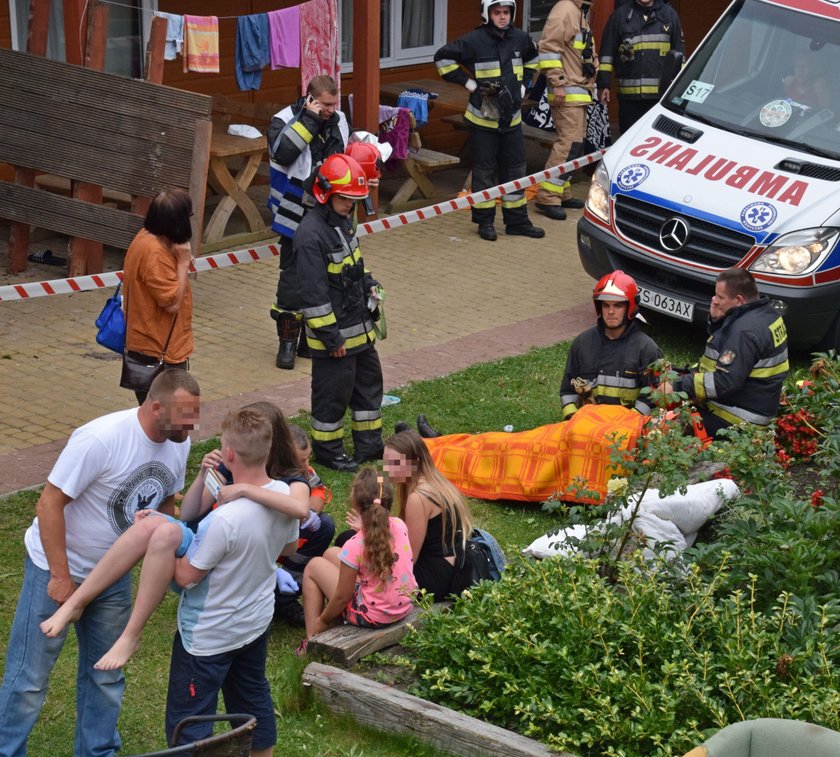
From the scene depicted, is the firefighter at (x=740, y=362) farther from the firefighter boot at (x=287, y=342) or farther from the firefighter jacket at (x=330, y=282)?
the firefighter boot at (x=287, y=342)

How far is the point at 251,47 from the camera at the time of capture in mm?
11367

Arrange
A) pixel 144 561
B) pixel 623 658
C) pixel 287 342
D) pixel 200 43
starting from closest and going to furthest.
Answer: pixel 144 561
pixel 623 658
pixel 287 342
pixel 200 43

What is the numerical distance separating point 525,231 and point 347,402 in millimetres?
5508

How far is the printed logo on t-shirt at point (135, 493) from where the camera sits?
4.53 m

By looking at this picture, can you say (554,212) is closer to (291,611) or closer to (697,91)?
(697,91)

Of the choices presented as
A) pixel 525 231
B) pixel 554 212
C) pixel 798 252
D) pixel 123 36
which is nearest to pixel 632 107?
pixel 554 212

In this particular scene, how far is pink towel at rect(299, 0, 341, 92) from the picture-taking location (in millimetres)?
11422

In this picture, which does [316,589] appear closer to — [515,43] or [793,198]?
[793,198]

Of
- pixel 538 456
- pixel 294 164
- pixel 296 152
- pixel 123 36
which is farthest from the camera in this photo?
pixel 123 36

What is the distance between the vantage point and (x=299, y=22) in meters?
11.5

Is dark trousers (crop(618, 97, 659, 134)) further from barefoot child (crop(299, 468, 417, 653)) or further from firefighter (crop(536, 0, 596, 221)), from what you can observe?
barefoot child (crop(299, 468, 417, 653))

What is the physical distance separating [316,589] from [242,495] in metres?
1.64

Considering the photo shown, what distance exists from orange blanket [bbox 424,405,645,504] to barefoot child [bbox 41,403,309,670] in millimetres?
2964

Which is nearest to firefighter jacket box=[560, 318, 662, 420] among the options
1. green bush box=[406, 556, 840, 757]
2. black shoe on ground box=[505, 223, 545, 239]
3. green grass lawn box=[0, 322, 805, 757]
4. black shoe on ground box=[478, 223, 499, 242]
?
green grass lawn box=[0, 322, 805, 757]
